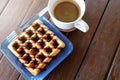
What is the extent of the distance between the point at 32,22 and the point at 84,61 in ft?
0.56

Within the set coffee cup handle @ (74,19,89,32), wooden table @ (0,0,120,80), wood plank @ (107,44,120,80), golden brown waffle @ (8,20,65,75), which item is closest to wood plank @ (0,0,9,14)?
wooden table @ (0,0,120,80)

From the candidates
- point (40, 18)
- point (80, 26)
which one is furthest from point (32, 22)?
point (80, 26)

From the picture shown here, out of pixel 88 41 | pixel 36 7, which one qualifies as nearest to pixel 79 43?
pixel 88 41

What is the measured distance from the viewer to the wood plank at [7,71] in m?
0.55

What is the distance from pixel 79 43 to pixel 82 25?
0.20 ft

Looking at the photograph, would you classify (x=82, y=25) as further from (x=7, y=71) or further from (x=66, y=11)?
(x=7, y=71)

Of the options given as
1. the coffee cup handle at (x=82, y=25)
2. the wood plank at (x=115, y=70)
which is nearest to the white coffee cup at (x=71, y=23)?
the coffee cup handle at (x=82, y=25)

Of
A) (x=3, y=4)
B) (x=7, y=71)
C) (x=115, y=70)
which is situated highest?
(x=3, y=4)

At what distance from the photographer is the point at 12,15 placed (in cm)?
61

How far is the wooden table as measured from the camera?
1.79 ft

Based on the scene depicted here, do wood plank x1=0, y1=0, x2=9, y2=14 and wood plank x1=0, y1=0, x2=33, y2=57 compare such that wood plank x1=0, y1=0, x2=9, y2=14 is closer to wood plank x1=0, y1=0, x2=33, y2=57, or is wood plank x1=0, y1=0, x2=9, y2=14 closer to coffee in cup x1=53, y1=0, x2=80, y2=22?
wood plank x1=0, y1=0, x2=33, y2=57

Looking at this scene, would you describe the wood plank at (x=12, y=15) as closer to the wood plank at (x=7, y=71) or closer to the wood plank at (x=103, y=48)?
the wood plank at (x=7, y=71)

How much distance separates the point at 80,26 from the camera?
0.54 meters

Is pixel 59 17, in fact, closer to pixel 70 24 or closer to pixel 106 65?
pixel 70 24
